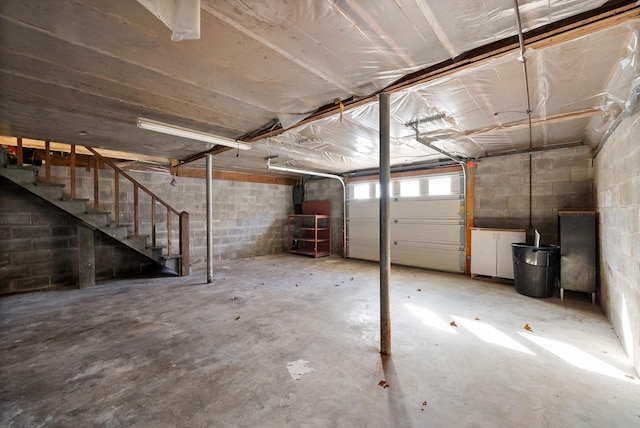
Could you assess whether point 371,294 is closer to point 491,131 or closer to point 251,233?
point 491,131

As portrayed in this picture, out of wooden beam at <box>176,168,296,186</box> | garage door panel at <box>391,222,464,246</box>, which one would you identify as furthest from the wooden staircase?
garage door panel at <box>391,222,464,246</box>

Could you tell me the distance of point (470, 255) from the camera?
16.7 ft

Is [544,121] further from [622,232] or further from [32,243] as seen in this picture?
[32,243]

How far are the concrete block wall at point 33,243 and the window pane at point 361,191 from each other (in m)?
5.57

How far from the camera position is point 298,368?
2072 mm

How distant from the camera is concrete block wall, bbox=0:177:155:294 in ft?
13.4

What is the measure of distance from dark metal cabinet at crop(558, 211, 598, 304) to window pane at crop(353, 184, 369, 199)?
394 cm

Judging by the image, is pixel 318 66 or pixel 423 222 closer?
pixel 318 66

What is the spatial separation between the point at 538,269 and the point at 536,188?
4.99 ft

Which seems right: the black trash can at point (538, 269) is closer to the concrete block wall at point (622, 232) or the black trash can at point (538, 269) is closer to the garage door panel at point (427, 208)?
the concrete block wall at point (622, 232)

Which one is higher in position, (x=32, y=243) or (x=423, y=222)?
(x=423, y=222)

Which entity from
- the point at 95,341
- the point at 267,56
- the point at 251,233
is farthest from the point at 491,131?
the point at 251,233

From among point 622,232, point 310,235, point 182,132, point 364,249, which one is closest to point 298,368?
point 182,132

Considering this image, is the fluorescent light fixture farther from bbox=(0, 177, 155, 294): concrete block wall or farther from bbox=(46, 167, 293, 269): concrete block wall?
bbox=(0, 177, 155, 294): concrete block wall
